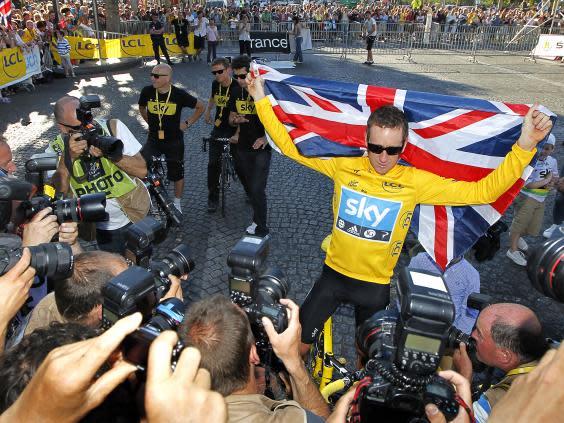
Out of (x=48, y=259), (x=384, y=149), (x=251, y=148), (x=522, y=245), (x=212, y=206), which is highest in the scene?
(x=384, y=149)

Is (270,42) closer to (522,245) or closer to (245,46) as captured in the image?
(245,46)

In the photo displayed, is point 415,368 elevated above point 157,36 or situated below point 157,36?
below

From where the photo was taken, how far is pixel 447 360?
304 cm

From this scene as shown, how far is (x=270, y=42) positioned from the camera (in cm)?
1672

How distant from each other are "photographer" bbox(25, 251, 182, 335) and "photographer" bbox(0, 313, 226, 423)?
1260 millimetres

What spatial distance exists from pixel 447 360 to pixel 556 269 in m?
1.62

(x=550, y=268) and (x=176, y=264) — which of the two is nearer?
(x=550, y=268)

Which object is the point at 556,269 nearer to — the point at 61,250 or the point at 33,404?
the point at 33,404

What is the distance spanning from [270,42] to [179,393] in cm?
1693

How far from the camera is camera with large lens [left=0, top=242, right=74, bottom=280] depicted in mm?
1986

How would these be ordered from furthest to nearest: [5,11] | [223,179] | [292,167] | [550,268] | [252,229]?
[5,11]
[292,167]
[223,179]
[252,229]
[550,268]

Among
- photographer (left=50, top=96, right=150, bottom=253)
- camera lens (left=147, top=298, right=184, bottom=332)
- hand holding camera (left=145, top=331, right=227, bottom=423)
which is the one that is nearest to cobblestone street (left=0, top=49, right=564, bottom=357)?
photographer (left=50, top=96, right=150, bottom=253)

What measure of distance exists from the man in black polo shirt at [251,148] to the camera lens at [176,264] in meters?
3.03

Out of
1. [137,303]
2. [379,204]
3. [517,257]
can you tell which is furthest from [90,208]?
[517,257]
